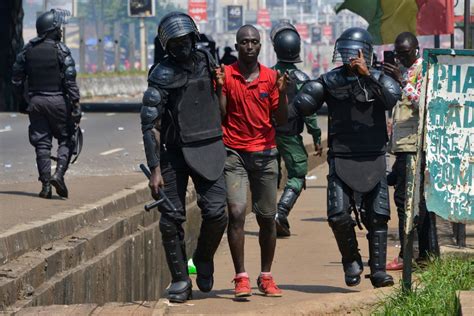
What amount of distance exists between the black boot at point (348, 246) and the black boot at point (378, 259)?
0.10m

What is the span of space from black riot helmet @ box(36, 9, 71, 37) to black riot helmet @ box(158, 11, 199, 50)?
535 centimetres

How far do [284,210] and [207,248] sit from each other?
3.97 metres

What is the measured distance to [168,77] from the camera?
8.85 m

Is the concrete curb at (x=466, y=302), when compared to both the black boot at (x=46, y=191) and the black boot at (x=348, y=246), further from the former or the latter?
the black boot at (x=46, y=191)

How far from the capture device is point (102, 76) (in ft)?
202

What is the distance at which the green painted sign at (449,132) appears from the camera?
8.32 meters

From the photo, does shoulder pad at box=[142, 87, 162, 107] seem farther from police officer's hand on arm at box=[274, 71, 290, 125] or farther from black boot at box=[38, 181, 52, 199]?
black boot at box=[38, 181, 52, 199]

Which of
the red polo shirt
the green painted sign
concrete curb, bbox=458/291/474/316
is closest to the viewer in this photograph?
concrete curb, bbox=458/291/474/316

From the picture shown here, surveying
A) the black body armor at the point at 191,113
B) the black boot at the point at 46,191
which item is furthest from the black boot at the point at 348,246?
the black boot at the point at 46,191

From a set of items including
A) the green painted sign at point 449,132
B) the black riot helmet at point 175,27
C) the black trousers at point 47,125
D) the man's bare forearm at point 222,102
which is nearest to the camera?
the green painted sign at point 449,132

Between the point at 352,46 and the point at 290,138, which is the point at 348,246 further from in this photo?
the point at 290,138

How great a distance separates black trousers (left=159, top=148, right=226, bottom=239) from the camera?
29.4 feet

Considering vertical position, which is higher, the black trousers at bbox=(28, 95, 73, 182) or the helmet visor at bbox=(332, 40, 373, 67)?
the helmet visor at bbox=(332, 40, 373, 67)

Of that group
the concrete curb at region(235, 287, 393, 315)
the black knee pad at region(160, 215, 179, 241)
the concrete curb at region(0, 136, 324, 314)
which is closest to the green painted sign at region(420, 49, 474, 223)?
the concrete curb at region(235, 287, 393, 315)
